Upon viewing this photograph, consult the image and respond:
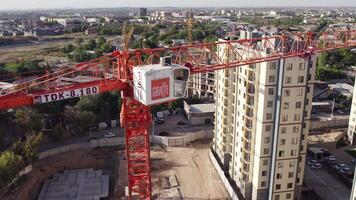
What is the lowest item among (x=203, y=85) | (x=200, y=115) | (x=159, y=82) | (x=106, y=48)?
(x=200, y=115)

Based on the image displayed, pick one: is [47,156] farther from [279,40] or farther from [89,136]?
[279,40]

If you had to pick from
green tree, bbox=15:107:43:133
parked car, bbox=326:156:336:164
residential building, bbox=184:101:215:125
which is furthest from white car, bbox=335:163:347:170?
green tree, bbox=15:107:43:133

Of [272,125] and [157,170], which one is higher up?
[272,125]

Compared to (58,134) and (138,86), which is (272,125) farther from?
(58,134)

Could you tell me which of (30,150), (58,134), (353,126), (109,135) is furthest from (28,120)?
(353,126)

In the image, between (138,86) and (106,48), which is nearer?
(138,86)

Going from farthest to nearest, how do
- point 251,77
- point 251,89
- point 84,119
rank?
point 84,119 → point 251,77 → point 251,89
